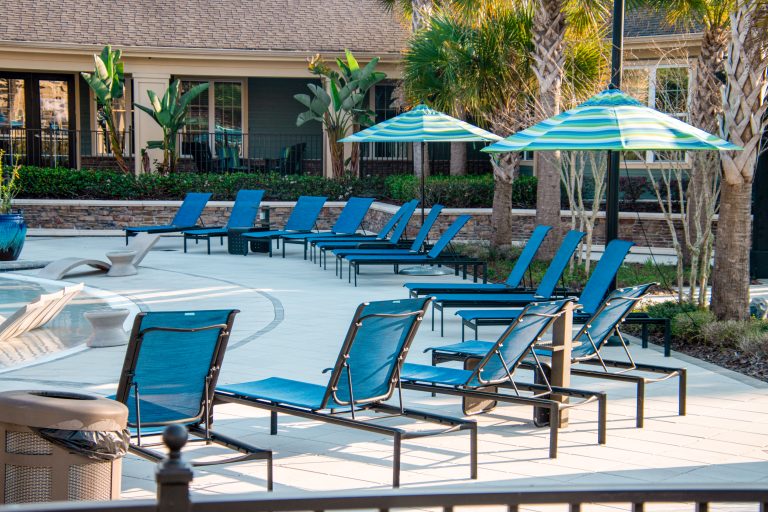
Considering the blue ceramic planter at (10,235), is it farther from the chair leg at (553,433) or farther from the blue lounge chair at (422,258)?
the chair leg at (553,433)

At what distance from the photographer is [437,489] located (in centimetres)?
273

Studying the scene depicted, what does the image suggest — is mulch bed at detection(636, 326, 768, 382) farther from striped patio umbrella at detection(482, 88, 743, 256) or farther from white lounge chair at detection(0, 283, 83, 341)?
white lounge chair at detection(0, 283, 83, 341)

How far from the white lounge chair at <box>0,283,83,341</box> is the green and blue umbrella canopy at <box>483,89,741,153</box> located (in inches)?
211

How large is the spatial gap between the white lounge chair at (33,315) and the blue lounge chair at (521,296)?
14.2ft

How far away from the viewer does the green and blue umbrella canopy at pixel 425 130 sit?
15906mm

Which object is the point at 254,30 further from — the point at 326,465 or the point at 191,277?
the point at 326,465

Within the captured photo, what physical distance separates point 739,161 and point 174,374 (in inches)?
296

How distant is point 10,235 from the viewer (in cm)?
1767

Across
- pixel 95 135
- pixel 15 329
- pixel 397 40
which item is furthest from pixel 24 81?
pixel 15 329

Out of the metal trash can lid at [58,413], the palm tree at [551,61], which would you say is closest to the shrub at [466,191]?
the palm tree at [551,61]

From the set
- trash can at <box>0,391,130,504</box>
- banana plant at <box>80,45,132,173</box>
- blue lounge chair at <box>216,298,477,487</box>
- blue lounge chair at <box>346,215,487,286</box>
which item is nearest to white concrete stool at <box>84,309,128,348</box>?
blue lounge chair at <box>216,298,477,487</box>

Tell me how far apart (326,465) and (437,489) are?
152 inches

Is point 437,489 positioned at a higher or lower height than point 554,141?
lower

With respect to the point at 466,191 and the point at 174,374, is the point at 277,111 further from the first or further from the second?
the point at 174,374
